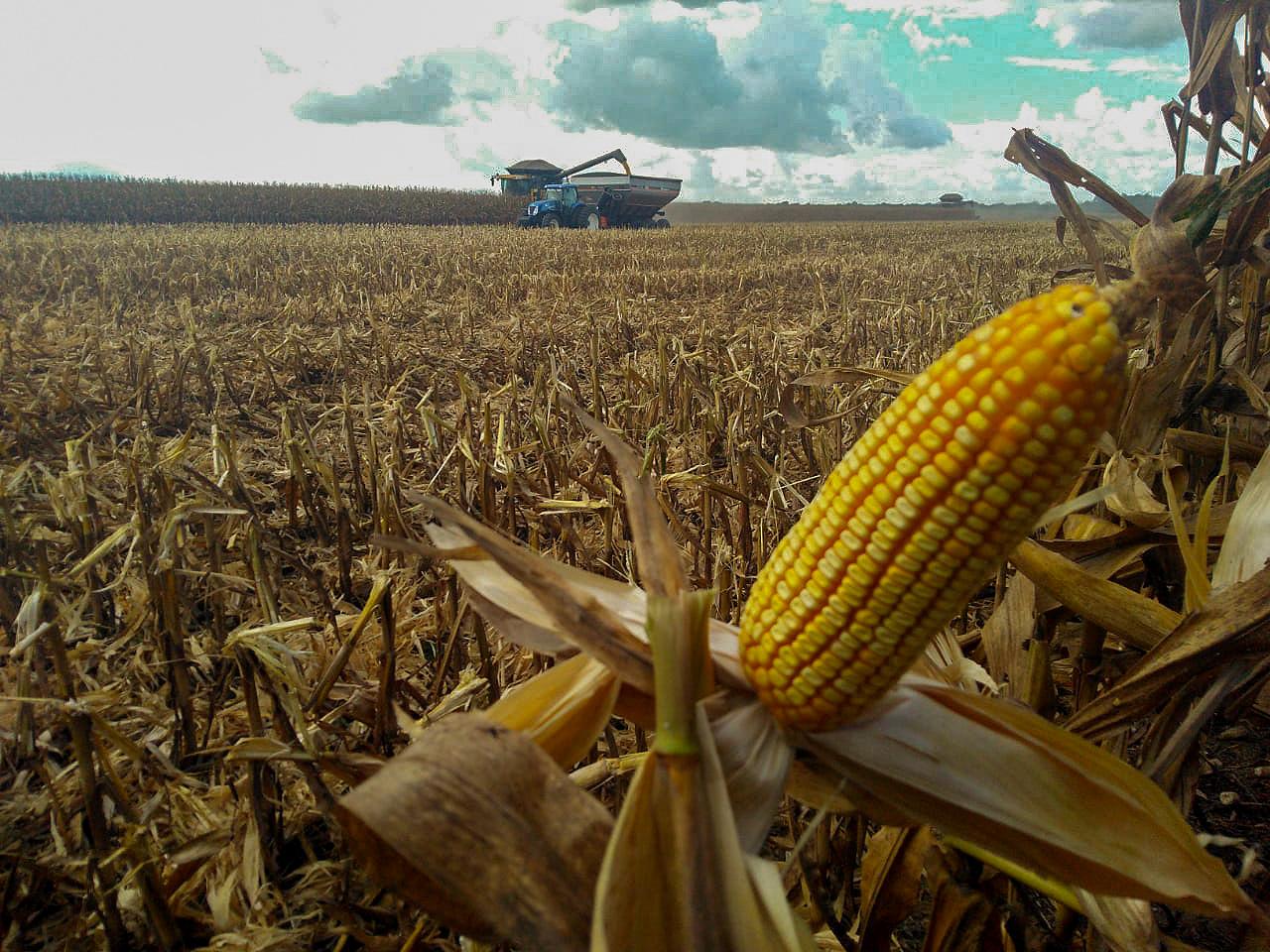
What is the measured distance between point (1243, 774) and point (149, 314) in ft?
31.8

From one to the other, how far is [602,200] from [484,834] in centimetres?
3081

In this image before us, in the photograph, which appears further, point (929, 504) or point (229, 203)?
point (229, 203)

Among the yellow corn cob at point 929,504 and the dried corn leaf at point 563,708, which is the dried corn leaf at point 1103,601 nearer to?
the yellow corn cob at point 929,504

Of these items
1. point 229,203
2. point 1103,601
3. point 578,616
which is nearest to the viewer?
point 578,616

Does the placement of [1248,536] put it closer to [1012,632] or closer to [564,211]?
[1012,632]

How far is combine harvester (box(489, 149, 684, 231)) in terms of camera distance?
2995cm

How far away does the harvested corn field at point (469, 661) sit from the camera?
131cm

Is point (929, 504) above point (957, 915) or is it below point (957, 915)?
above

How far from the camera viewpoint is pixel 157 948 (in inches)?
71.2

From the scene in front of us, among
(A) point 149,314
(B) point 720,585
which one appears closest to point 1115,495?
(B) point 720,585

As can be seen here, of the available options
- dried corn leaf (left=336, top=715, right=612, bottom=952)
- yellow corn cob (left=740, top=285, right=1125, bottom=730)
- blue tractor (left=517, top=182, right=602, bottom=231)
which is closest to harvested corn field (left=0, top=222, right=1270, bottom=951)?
dried corn leaf (left=336, top=715, right=612, bottom=952)

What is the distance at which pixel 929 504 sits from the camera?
1125 mm

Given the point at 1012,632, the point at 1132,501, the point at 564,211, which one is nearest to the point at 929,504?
the point at 1012,632

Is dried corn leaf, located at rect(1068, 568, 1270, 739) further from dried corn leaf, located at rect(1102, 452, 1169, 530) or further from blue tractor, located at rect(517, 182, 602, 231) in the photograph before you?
blue tractor, located at rect(517, 182, 602, 231)
